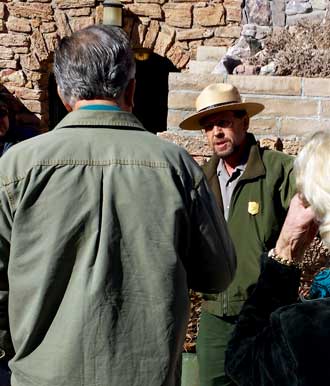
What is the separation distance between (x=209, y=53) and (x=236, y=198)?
4.69 metres

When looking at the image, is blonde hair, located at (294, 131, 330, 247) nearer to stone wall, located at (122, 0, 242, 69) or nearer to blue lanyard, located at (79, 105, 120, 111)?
blue lanyard, located at (79, 105, 120, 111)

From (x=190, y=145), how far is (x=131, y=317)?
232 centimetres

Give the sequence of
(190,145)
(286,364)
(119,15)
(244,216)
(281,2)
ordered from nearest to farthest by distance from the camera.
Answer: (286,364) → (244,216) → (190,145) → (281,2) → (119,15)

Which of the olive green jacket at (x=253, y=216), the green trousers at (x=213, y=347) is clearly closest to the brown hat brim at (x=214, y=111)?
the olive green jacket at (x=253, y=216)

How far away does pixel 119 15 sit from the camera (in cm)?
782

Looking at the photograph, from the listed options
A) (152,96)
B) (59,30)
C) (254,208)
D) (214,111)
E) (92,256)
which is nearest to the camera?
(92,256)

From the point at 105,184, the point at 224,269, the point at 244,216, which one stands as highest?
the point at 105,184

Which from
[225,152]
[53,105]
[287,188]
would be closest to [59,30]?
[53,105]

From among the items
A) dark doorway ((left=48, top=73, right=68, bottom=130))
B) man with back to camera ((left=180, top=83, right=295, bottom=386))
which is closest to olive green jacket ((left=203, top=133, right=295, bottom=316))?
man with back to camera ((left=180, top=83, right=295, bottom=386))

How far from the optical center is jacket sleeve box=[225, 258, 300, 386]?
5.92 ft

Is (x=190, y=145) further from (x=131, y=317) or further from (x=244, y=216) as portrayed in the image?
(x=131, y=317)

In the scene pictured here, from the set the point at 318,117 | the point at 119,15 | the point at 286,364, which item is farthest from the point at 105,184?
the point at 119,15

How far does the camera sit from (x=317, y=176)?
186 cm

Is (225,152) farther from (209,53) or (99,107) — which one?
(209,53)
